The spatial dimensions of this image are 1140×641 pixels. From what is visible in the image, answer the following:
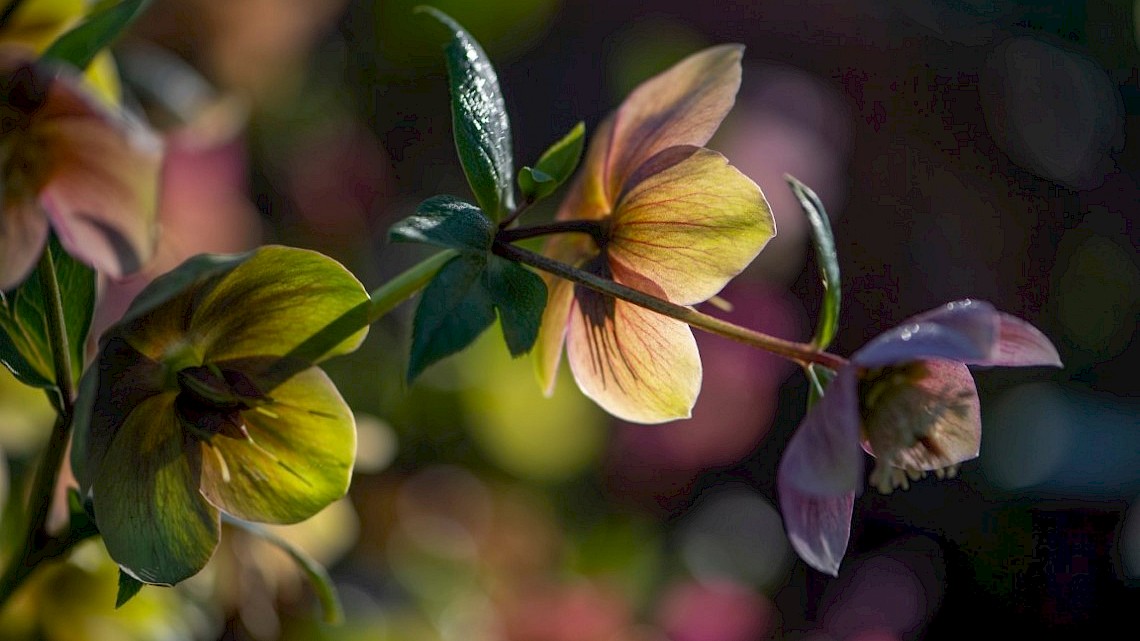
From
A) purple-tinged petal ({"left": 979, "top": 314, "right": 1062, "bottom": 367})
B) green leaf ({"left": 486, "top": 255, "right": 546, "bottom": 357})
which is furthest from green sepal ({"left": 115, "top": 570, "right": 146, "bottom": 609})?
purple-tinged petal ({"left": 979, "top": 314, "right": 1062, "bottom": 367})

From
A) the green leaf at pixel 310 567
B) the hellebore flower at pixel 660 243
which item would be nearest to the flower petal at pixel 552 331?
the hellebore flower at pixel 660 243

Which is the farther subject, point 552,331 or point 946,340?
point 552,331

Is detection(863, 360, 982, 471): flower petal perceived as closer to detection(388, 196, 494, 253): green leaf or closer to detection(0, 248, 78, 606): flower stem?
detection(388, 196, 494, 253): green leaf

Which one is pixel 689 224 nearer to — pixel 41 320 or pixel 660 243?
pixel 660 243

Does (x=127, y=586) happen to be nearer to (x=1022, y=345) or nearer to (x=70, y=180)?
(x=70, y=180)

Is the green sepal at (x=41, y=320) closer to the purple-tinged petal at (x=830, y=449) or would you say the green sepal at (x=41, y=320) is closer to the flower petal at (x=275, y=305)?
the flower petal at (x=275, y=305)

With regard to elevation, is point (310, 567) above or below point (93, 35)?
below

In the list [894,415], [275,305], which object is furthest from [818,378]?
[275,305]
